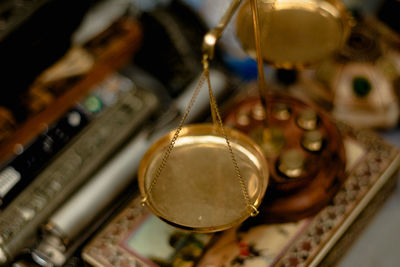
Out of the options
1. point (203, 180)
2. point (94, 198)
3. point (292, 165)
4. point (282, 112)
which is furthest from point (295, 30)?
point (94, 198)

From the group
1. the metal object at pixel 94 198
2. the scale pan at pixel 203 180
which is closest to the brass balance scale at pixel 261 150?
the scale pan at pixel 203 180

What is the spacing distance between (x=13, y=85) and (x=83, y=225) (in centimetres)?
39

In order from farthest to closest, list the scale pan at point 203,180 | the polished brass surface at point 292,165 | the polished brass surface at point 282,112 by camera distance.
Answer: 1. the polished brass surface at point 282,112
2. the polished brass surface at point 292,165
3. the scale pan at point 203,180

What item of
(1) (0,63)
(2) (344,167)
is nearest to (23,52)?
(1) (0,63)

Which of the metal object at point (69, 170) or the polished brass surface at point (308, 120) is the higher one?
the polished brass surface at point (308, 120)

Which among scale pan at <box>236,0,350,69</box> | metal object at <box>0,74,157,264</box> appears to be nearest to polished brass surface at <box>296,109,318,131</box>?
scale pan at <box>236,0,350,69</box>

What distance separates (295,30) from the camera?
104 centimetres

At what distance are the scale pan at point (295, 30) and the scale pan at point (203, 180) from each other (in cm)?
23

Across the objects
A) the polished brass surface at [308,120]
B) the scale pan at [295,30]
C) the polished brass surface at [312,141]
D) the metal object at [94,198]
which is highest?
the scale pan at [295,30]

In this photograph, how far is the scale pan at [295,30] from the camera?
0.99 metres

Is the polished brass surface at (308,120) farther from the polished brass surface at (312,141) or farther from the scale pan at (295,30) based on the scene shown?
the scale pan at (295,30)

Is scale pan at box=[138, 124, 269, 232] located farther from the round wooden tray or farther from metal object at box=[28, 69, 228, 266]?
metal object at box=[28, 69, 228, 266]

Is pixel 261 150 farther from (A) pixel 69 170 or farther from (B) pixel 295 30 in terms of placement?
(A) pixel 69 170

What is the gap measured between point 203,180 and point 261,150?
0.40 ft
